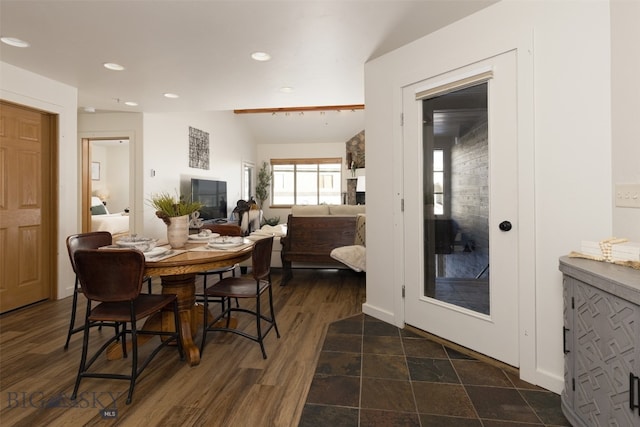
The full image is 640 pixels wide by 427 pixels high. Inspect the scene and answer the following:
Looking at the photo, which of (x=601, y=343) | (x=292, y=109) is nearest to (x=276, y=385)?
(x=601, y=343)

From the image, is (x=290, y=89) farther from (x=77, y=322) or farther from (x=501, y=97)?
(x=77, y=322)

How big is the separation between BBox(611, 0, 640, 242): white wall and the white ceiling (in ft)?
2.51

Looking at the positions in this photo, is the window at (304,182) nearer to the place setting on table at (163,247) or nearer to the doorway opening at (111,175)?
the doorway opening at (111,175)

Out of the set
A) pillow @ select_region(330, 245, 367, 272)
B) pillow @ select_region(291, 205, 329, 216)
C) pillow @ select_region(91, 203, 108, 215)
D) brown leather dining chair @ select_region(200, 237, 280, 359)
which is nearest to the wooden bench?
pillow @ select_region(291, 205, 329, 216)

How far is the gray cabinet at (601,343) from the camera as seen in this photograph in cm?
113

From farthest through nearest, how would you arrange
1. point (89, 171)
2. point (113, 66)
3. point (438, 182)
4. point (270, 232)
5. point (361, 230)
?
point (89, 171)
point (270, 232)
point (361, 230)
point (113, 66)
point (438, 182)

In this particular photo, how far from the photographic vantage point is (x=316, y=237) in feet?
14.0

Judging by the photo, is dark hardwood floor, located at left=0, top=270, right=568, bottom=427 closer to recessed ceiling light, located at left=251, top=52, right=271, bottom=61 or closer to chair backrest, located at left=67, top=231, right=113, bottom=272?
chair backrest, located at left=67, top=231, right=113, bottom=272

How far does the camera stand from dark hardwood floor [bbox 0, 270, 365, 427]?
1.63 metres

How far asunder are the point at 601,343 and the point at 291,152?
30.4ft

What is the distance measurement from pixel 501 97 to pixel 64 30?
10.5 feet

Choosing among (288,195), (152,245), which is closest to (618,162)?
(152,245)

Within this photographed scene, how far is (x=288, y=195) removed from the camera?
399 inches

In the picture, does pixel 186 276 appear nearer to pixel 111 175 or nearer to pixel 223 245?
pixel 223 245
